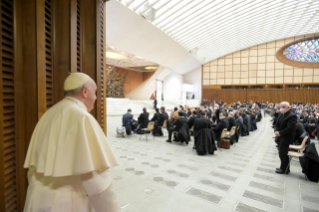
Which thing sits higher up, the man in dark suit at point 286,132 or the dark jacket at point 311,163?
the man in dark suit at point 286,132

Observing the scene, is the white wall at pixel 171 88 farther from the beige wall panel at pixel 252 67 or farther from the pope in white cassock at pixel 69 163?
the pope in white cassock at pixel 69 163

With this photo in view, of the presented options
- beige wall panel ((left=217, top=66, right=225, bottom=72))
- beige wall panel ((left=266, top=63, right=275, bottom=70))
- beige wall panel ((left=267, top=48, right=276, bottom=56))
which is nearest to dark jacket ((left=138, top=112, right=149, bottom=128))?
beige wall panel ((left=217, top=66, right=225, bottom=72))

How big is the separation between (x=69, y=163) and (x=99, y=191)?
20 cm

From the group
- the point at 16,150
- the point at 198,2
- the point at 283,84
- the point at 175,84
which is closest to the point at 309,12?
the point at 283,84

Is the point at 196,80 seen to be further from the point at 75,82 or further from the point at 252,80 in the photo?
the point at 75,82

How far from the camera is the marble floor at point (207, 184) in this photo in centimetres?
259

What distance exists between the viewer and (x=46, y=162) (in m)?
0.91

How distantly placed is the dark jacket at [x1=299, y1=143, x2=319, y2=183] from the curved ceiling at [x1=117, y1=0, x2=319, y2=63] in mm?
9010

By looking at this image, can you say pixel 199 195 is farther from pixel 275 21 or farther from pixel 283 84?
pixel 283 84

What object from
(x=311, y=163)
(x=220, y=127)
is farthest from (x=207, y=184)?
(x=220, y=127)

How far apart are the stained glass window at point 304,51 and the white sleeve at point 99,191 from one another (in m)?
27.1

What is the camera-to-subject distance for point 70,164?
0.90 meters

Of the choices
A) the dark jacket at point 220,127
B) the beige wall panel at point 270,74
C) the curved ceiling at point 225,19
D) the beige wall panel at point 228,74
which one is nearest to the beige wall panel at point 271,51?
the curved ceiling at point 225,19

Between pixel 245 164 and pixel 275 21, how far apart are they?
17.0 metres
